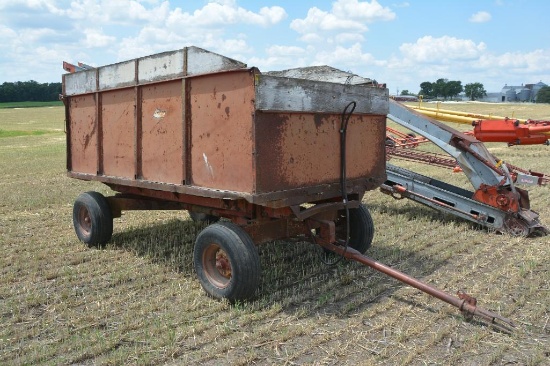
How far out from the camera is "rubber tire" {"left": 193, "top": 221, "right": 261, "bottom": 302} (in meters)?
4.25

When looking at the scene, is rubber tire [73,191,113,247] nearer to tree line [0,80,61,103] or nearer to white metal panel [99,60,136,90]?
white metal panel [99,60,136,90]

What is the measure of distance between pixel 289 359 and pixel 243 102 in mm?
2028

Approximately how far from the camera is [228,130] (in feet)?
14.1

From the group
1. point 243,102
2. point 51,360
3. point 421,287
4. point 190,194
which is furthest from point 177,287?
point 421,287

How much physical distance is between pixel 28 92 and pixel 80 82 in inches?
3375

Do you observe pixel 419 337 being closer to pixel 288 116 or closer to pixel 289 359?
pixel 289 359

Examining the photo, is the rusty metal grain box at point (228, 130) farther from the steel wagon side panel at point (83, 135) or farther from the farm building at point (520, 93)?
the farm building at point (520, 93)

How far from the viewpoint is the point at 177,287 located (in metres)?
4.79

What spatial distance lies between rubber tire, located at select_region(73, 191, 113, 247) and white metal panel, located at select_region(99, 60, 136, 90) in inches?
56.1

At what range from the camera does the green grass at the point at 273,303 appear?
3512mm

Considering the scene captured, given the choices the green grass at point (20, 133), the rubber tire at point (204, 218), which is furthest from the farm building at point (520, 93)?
the rubber tire at point (204, 218)

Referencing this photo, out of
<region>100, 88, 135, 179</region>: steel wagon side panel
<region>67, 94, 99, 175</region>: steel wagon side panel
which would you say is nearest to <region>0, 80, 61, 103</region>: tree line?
<region>67, 94, 99, 175</region>: steel wagon side panel

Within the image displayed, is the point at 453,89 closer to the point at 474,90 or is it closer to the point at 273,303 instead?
the point at 474,90

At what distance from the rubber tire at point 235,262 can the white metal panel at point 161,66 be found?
1.55m
